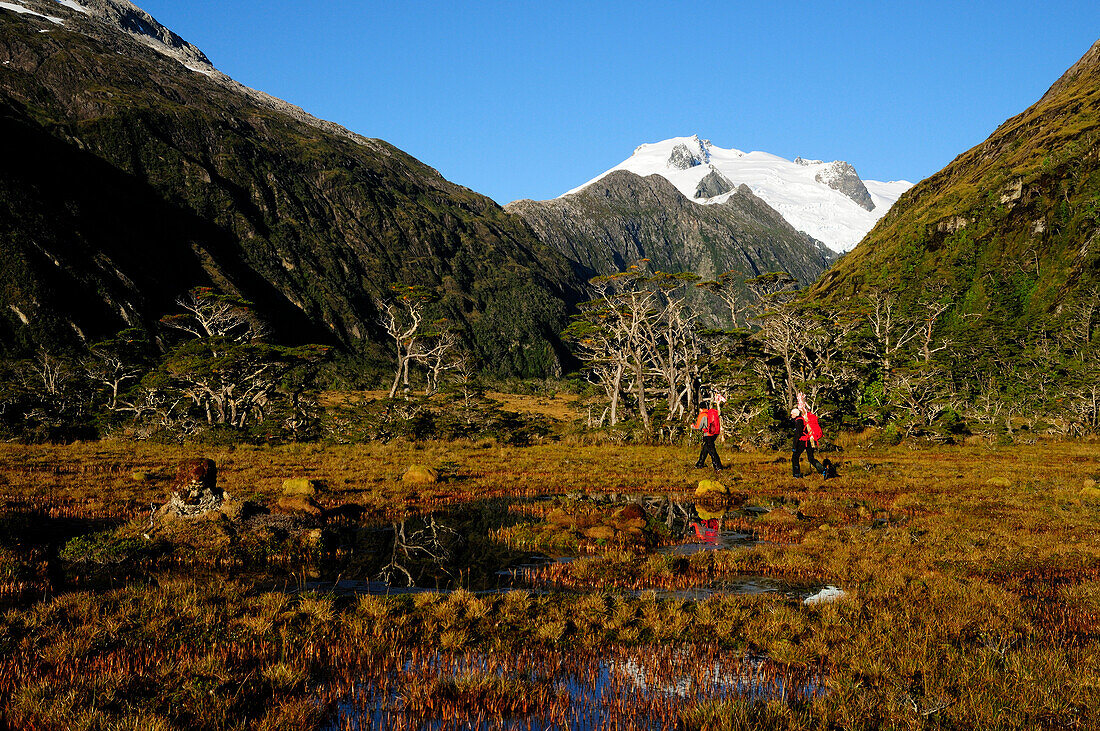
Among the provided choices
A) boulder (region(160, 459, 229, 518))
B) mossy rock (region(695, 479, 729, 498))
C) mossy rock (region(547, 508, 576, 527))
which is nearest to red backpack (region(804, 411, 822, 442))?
mossy rock (region(695, 479, 729, 498))

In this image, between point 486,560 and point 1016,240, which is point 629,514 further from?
point 1016,240

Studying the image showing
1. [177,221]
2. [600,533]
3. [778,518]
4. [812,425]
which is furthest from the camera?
[177,221]

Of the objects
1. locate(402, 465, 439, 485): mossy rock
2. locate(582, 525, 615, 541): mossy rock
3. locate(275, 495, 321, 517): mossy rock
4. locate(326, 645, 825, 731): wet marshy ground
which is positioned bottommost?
locate(402, 465, 439, 485): mossy rock

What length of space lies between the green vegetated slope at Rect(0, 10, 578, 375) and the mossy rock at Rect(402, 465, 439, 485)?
291 feet

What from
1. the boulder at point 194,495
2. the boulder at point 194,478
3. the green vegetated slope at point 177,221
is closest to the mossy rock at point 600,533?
the boulder at point 194,495

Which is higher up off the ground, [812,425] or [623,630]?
[812,425]

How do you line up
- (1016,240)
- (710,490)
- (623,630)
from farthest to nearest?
(1016,240)
(710,490)
(623,630)

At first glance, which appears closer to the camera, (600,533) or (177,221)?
(600,533)

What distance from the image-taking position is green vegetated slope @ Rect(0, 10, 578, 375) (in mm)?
94438

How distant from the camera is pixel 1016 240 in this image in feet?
306

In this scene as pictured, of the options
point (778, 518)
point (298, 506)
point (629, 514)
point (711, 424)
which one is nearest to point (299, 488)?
point (298, 506)

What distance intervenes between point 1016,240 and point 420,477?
10821 cm

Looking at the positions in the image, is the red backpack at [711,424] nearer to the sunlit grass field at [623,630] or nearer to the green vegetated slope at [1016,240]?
the sunlit grass field at [623,630]

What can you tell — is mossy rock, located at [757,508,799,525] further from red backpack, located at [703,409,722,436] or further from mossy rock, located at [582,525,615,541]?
red backpack, located at [703,409,722,436]
